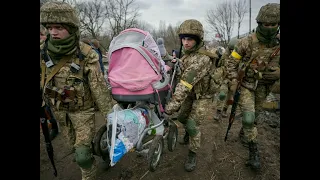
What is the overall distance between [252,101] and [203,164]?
1.35 metres

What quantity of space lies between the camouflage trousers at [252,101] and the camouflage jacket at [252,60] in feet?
0.41

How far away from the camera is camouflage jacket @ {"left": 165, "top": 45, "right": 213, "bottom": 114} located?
2.95 metres

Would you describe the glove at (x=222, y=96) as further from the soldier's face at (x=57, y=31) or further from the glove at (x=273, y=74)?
the soldier's face at (x=57, y=31)

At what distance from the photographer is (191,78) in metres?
3.02

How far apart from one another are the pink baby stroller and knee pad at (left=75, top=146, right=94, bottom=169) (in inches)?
5.4

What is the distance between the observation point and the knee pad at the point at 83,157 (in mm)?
2607

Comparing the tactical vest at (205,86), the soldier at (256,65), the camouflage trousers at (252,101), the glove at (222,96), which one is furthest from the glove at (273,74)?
the glove at (222,96)

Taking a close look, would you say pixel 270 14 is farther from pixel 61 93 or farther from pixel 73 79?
pixel 61 93

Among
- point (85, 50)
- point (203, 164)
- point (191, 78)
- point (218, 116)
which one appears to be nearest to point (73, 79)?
point (85, 50)

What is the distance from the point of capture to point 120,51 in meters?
2.55

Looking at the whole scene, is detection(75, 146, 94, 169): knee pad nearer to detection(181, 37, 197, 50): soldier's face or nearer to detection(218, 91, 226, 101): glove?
detection(181, 37, 197, 50): soldier's face

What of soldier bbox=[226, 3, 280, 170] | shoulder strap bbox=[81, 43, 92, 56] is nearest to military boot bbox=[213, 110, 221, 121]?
soldier bbox=[226, 3, 280, 170]
